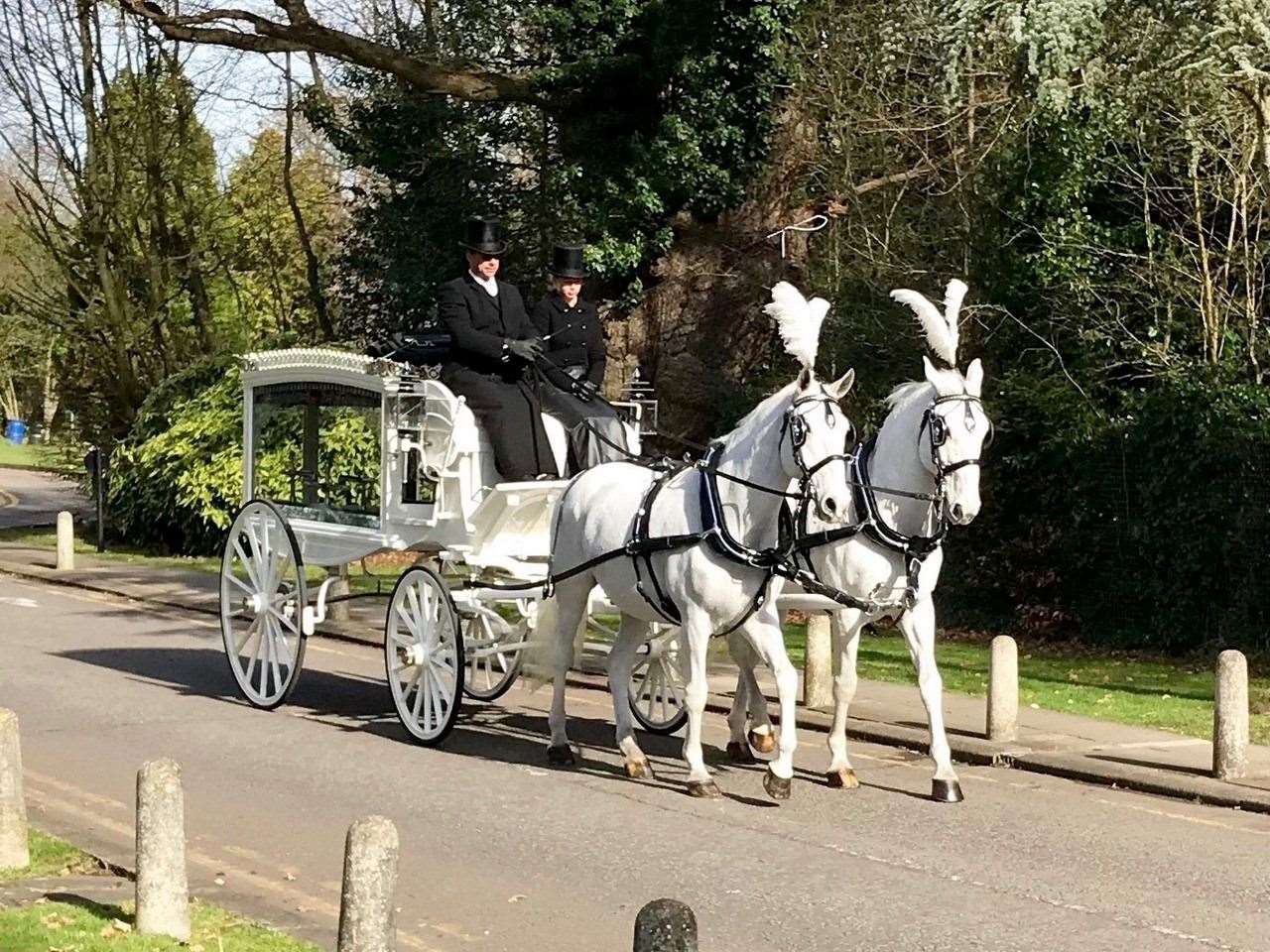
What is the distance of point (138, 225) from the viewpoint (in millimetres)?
35375

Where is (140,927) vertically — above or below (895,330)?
below

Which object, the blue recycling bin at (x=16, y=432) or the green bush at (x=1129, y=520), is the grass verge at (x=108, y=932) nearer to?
the green bush at (x=1129, y=520)

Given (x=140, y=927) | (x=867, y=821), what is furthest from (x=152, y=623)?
(x=140, y=927)

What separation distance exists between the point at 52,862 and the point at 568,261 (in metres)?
6.21

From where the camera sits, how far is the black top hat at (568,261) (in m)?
13.5

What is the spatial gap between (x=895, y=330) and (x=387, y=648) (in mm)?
10924

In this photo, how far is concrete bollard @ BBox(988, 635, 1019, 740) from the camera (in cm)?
1295

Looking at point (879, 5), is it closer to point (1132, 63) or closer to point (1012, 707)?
point (1132, 63)

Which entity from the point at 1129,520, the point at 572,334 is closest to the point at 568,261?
the point at 572,334

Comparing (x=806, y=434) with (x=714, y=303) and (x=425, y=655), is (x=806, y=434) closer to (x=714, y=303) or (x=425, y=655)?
(x=425, y=655)

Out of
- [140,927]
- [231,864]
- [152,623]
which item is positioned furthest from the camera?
[152,623]

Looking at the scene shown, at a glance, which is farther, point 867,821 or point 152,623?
point 152,623

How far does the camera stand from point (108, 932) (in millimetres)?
7332

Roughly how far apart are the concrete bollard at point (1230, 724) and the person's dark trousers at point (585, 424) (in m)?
4.04
